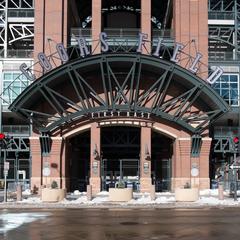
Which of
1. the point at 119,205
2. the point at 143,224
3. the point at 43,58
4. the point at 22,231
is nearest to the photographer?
the point at 22,231

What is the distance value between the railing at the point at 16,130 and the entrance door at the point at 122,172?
9650mm

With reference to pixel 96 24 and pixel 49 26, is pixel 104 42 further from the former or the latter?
pixel 49 26

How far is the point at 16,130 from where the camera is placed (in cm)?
5556

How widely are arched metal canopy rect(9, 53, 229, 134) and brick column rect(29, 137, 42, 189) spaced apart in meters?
1.64

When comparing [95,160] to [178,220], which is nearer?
[178,220]

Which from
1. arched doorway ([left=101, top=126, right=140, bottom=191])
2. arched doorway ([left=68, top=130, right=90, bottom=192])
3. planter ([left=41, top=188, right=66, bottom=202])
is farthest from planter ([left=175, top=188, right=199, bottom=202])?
arched doorway ([left=68, top=130, right=90, bottom=192])

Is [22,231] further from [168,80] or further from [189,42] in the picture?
[189,42]

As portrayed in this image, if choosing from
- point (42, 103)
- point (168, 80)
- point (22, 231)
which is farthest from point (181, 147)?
point (22, 231)

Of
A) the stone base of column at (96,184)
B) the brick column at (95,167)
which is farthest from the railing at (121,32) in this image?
the stone base of column at (96,184)

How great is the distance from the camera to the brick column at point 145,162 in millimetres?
45031

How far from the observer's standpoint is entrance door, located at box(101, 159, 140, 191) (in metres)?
49.8

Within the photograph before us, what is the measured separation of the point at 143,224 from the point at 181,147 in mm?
26146

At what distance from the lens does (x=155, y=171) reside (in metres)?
53.0

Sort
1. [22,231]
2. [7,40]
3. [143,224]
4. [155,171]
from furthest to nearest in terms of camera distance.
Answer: [7,40] < [155,171] < [143,224] < [22,231]
